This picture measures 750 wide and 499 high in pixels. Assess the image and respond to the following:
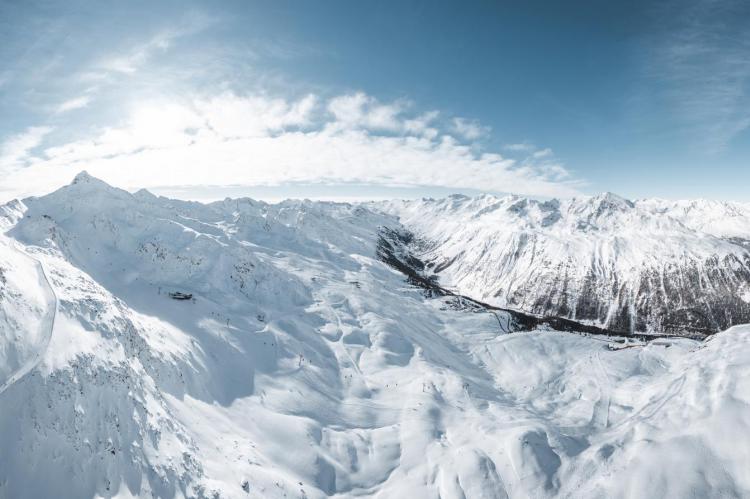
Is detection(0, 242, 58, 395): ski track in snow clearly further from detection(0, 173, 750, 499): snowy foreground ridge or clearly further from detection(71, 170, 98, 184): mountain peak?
detection(71, 170, 98, 184): mountain peak

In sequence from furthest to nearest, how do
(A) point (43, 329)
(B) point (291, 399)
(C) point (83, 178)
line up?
1. (C) point (83, 178)
2. (B) point (291, 399)
3. (A) point (43, 329)

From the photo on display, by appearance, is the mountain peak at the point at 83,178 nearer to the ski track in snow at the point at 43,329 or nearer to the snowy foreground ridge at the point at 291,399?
the snowy foreground ridge at the point at 291,399

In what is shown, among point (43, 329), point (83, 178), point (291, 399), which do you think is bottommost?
point (291, 399)

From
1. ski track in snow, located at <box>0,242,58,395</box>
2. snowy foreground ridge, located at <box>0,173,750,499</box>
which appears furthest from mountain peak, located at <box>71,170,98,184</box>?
ski track in snow, located at <box>0,242,58,395</box>

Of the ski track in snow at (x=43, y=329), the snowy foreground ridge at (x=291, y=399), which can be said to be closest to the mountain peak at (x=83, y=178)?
the snowy foreground ridge at (x=291, y=399)

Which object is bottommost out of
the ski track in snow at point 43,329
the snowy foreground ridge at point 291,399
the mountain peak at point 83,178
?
the snowy foreground ridge at point 291,399

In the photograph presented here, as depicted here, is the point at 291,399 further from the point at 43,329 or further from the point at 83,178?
the point at 83,178

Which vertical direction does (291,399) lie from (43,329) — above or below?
below

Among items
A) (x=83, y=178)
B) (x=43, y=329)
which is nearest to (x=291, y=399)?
(x=43, y=329)

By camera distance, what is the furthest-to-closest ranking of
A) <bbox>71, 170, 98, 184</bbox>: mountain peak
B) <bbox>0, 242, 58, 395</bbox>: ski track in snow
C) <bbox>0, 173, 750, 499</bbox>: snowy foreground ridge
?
<bbox>71, 170, 98, 184</bbox>: mountain peak → <bbox>0, 173, 750, 499</bbox>: snowy foreground ridge → <bbox>0, 242, 58, 395</bbox>: ski track in snow
